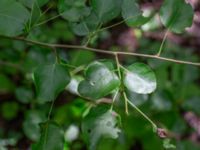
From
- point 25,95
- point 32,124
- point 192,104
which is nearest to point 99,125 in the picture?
point 32,124

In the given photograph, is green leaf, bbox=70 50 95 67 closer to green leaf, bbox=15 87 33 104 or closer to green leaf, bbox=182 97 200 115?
green leaf, bbox=15 87 33 104

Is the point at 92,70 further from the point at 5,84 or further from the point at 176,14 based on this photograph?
the point at 5,84

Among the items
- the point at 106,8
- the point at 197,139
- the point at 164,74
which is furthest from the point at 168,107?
the point at 106,8

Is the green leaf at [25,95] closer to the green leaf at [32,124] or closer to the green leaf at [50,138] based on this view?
the green leaf at [32,124]

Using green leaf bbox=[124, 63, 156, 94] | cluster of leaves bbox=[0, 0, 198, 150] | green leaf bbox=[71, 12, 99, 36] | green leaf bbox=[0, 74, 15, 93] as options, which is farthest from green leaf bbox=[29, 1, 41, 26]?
green leaf bbox=[0, 74, 15, 93]

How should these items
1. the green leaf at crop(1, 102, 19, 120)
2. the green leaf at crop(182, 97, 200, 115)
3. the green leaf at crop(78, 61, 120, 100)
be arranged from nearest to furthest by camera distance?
the green leaf at crop(78, 61, 120, 100)
the green leaf at crop(182, 97, 200, 115)
the green leaf at crop(1, 102, 19, 120)

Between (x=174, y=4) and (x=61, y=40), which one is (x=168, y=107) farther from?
(x=61, y=40)
